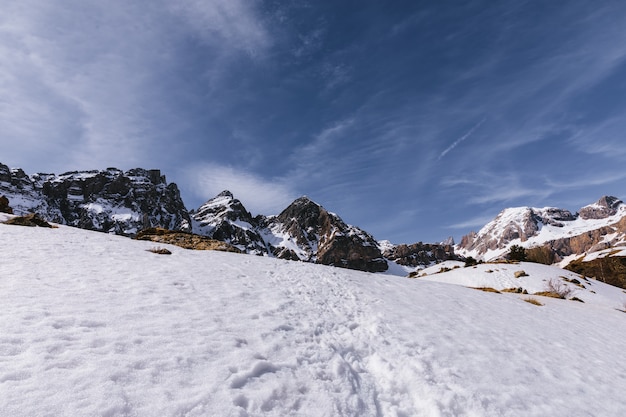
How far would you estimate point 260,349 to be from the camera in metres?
7.38

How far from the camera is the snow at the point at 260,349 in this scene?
5.13 m

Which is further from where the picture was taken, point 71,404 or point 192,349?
point 192,349

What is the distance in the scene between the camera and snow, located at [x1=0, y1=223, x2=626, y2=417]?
5133mm

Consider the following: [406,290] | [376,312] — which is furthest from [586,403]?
[406,290]

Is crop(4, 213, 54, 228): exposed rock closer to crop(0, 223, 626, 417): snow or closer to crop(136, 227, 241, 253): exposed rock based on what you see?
crop(136, 227, 241, 253): exposed rock

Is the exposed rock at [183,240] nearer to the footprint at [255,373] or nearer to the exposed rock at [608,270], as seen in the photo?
the footprint at [255,373]

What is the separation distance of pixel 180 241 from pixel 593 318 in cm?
2686

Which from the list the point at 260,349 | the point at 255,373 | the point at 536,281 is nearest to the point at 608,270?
the point at 536,281

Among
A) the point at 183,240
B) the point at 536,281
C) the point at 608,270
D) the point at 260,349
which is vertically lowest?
the point at 260,349

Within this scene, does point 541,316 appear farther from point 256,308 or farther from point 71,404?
point 71,404

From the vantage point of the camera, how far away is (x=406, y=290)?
52.7 feet

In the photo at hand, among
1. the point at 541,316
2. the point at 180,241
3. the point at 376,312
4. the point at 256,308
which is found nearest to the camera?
the point at 256,308

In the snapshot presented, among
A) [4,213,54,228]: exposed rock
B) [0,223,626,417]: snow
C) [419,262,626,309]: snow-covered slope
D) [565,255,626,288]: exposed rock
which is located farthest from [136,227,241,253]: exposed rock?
[565,255,626,288]: exposed rock

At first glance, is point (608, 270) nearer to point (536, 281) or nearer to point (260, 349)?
point (536, 281)
